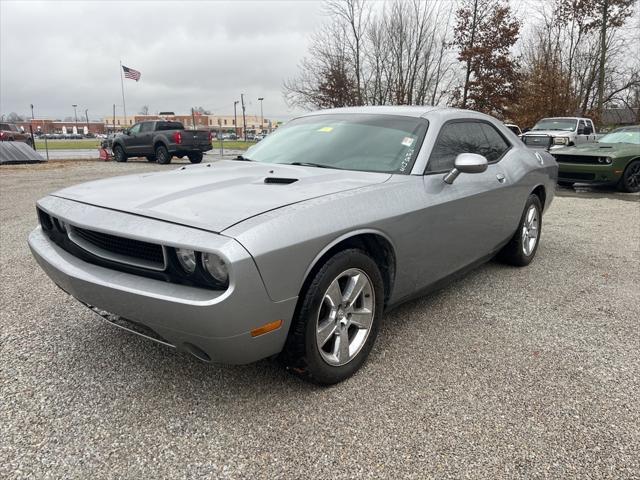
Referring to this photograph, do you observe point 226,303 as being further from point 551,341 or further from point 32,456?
point 551,341

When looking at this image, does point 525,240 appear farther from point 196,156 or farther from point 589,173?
point 196,156

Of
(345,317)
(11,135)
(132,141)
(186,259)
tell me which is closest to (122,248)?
(186,259)

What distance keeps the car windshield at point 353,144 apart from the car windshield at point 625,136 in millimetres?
9367

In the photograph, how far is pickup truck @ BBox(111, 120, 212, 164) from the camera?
17.6 m

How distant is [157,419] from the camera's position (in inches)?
82.5

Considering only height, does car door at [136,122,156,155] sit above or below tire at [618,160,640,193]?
above

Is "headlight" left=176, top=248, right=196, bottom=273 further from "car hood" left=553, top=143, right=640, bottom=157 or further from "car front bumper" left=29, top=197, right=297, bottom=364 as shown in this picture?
"car hood" left=553, top=143, right=640, bottom=157

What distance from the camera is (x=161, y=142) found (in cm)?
1792

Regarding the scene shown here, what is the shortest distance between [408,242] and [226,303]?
1.23 metres

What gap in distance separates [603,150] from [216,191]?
9.93 metres

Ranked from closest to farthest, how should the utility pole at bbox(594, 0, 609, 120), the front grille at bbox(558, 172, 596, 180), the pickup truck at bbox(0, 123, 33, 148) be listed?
the front grille at bbox(558, 172, 596, 180), the pickup truck at bbox(0, 123, 33, 148), the utility pole at bbox(594, 0, 609, 120)

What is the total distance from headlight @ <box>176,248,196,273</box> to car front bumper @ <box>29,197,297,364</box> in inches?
3.0

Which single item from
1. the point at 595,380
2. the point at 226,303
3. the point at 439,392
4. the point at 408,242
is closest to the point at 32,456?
the point at 226,303

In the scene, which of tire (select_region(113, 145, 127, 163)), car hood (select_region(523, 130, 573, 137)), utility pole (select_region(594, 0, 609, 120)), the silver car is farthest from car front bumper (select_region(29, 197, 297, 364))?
utility pole (select_region(594, 0, 609, 120))
